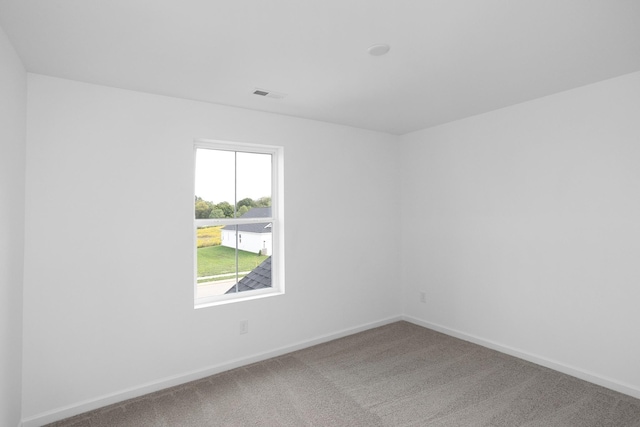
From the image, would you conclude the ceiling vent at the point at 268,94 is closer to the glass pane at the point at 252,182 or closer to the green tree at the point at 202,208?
the glass pane at the point at 252,182

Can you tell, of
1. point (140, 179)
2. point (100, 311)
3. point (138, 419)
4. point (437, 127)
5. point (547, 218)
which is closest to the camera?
point (138, 419)

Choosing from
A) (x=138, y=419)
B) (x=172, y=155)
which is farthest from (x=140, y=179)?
(x=138, y=419)

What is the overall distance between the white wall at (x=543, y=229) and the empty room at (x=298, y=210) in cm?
2

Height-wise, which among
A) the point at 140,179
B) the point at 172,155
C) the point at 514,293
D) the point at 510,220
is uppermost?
the point at 172,155

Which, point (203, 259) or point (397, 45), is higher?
point (397, 45)

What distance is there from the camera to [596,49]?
212 centimetres

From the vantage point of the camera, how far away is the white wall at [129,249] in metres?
2.34

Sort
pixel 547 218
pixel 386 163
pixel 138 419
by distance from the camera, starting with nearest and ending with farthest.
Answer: pixel 138 419, pixel 547 218, pixel 386 163

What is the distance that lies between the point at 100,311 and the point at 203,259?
89 cm

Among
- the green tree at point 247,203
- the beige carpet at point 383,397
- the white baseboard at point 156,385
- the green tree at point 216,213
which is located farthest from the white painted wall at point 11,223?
the green tree at point 247,203

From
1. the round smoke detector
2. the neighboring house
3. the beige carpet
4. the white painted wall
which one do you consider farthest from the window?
the round smoke detector

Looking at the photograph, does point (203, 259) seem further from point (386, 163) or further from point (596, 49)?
point (596, 49)

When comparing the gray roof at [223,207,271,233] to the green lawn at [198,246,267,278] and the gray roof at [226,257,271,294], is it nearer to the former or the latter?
the green lawn at [198,246,267,278]

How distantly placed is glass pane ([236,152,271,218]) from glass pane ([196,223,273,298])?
0.21 metres
